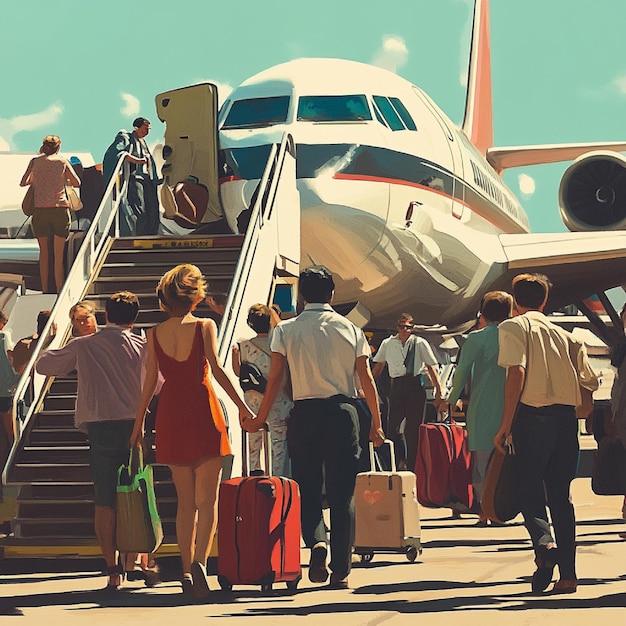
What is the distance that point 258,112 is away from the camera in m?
14.7

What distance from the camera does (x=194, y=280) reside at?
636cm

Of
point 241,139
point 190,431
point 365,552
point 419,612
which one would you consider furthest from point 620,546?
point 241,139

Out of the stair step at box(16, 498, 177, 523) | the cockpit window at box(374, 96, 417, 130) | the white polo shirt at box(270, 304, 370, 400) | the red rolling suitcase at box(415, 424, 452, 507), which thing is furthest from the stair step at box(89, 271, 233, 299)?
the cockpit window at box(374, 96, 417, 130)

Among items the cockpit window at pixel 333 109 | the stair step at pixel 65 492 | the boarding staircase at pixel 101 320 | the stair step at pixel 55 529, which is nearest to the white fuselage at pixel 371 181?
the cockpit window at pixel 333 109

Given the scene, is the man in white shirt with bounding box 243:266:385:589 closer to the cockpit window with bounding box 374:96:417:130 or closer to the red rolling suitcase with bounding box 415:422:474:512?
the red rolling suitcase with bounding box 415:422:474:512

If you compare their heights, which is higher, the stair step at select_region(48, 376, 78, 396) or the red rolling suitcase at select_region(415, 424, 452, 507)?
the stair step at select_region(48, 376, 78, 396)

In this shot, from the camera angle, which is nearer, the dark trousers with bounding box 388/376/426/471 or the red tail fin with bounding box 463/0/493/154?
the dark trousers with bounding box 388/376/426/471

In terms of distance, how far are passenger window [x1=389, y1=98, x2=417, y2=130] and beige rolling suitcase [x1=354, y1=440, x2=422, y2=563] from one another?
329 inches

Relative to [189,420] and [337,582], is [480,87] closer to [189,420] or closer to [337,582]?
[337,582]

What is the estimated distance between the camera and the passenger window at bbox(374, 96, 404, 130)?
1470cm

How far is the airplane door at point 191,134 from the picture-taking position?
1290cm

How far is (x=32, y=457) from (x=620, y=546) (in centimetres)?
381

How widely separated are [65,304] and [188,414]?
3812 millimetres

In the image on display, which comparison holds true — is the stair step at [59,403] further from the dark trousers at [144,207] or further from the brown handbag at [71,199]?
the dark trousers at [144,207]
